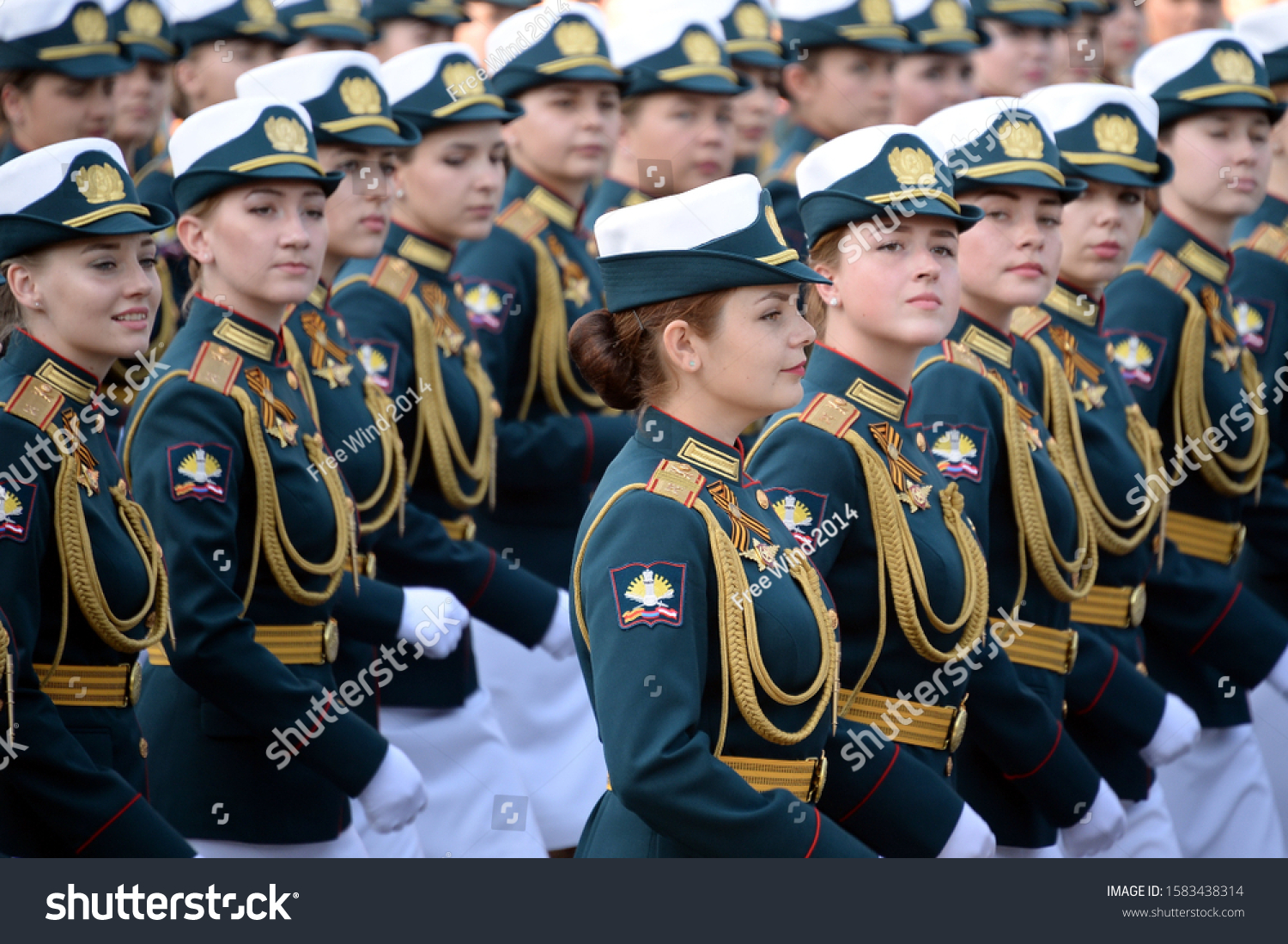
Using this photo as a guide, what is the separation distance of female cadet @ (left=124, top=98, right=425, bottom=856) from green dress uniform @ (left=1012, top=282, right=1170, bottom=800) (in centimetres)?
196

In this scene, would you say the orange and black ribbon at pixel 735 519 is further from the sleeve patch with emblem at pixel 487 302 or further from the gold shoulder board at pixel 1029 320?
the sleeve patch with emblem at pixel 487 302

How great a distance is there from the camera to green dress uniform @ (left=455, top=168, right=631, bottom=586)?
6656 mm

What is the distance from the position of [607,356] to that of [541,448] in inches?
112

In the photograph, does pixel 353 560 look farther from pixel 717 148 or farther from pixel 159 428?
pixel 717 148

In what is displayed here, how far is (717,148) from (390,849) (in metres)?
3.60

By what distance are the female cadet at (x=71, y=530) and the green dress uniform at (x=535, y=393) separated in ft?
7.30

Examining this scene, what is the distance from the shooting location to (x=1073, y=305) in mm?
5785

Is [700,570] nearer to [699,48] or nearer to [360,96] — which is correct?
[360,96]

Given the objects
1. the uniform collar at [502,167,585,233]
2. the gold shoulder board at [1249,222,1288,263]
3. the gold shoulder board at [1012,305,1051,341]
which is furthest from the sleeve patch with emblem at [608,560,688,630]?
the gold shoulder board at [1249,222,1288,263]

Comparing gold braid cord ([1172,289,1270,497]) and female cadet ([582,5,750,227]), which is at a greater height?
female cadet ([582,5,750,227])

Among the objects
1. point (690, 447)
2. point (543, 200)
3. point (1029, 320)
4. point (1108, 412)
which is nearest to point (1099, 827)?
point (1108, 412)

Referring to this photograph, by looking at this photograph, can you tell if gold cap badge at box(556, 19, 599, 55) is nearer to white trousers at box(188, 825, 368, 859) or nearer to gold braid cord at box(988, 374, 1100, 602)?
gold braid cord at box(988, 374, 1100, 602)

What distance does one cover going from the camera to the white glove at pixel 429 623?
5.38 m

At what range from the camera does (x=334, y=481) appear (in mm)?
5031
